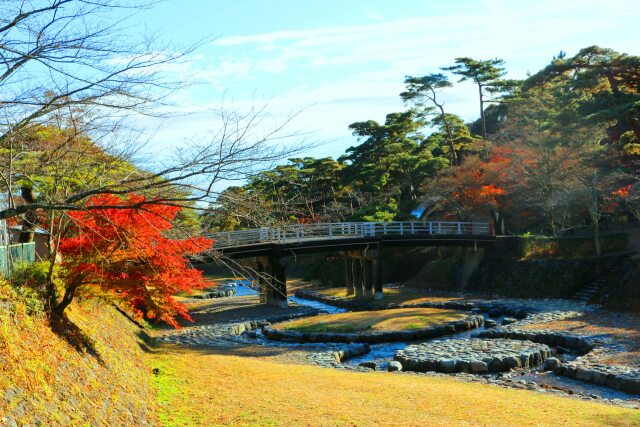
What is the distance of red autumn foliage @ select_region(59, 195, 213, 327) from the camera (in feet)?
48.3

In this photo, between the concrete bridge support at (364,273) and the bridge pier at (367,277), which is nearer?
the concrete bridge support at (364,273)

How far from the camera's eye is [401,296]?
38.5m

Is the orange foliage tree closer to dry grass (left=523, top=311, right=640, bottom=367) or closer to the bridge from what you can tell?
the bridge

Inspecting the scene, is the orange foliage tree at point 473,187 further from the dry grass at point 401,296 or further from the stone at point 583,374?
the stone at point 583,374

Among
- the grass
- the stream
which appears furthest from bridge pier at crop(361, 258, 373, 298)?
the stream

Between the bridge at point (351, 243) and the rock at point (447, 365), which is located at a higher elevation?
the bridge at point (351, 243)

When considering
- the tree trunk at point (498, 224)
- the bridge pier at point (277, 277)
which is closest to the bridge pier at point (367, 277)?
the bridge pier at point (277, 277)

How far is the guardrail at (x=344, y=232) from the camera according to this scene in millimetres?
32312

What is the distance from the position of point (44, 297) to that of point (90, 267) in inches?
68.1

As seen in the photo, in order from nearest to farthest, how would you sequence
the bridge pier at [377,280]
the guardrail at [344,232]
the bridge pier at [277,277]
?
the guardrail at [344,232] < the bridge pier at [277,277] < the bridge pier at [377,280]

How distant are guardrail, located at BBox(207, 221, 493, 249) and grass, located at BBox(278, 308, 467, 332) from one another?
457 centimetres

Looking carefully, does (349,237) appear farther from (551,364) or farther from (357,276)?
(551,364)

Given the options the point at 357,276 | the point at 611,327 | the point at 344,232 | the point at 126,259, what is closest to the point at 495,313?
the point at 611,327

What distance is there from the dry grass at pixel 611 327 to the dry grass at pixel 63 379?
12791 mm
